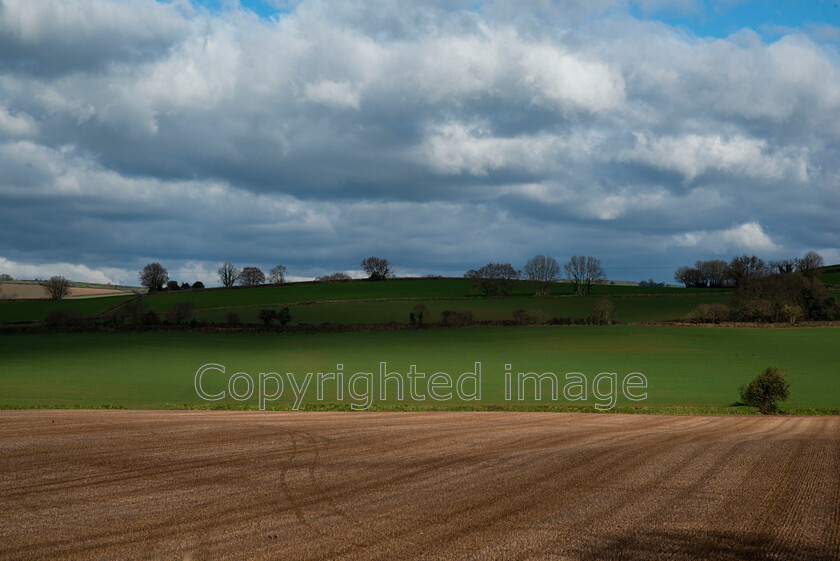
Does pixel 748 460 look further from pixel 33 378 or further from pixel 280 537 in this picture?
pixel 33 378

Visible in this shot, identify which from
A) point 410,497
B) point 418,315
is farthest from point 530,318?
point 410,497

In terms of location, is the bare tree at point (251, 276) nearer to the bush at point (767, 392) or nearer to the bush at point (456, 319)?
the bush at point (456, 319)

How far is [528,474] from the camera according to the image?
12008 millimetres

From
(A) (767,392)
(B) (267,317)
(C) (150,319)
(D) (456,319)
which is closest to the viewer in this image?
(A) (767,392)

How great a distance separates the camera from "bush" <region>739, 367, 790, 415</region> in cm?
3609

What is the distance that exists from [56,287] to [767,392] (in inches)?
4870

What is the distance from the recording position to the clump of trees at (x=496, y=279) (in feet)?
388

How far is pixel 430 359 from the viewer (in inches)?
2343

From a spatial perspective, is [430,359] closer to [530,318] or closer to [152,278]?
[530,318]

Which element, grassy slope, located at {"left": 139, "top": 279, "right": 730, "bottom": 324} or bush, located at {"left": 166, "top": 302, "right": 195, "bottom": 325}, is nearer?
bush, located at {"left": 166, "top": 302, "right": 195, "bottom": 325}

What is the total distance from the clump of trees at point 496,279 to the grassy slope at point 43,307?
2601 inches

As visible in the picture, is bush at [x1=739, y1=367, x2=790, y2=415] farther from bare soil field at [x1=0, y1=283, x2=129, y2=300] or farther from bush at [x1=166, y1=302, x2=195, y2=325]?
bare soil field at [x1=0, y1=283, x2=129, y2=300]

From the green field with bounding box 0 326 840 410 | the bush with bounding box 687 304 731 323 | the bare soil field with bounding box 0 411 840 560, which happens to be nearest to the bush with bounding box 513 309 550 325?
the green field with bounding box 0 326 840 410

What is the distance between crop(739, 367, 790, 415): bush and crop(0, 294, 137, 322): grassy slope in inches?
3555
